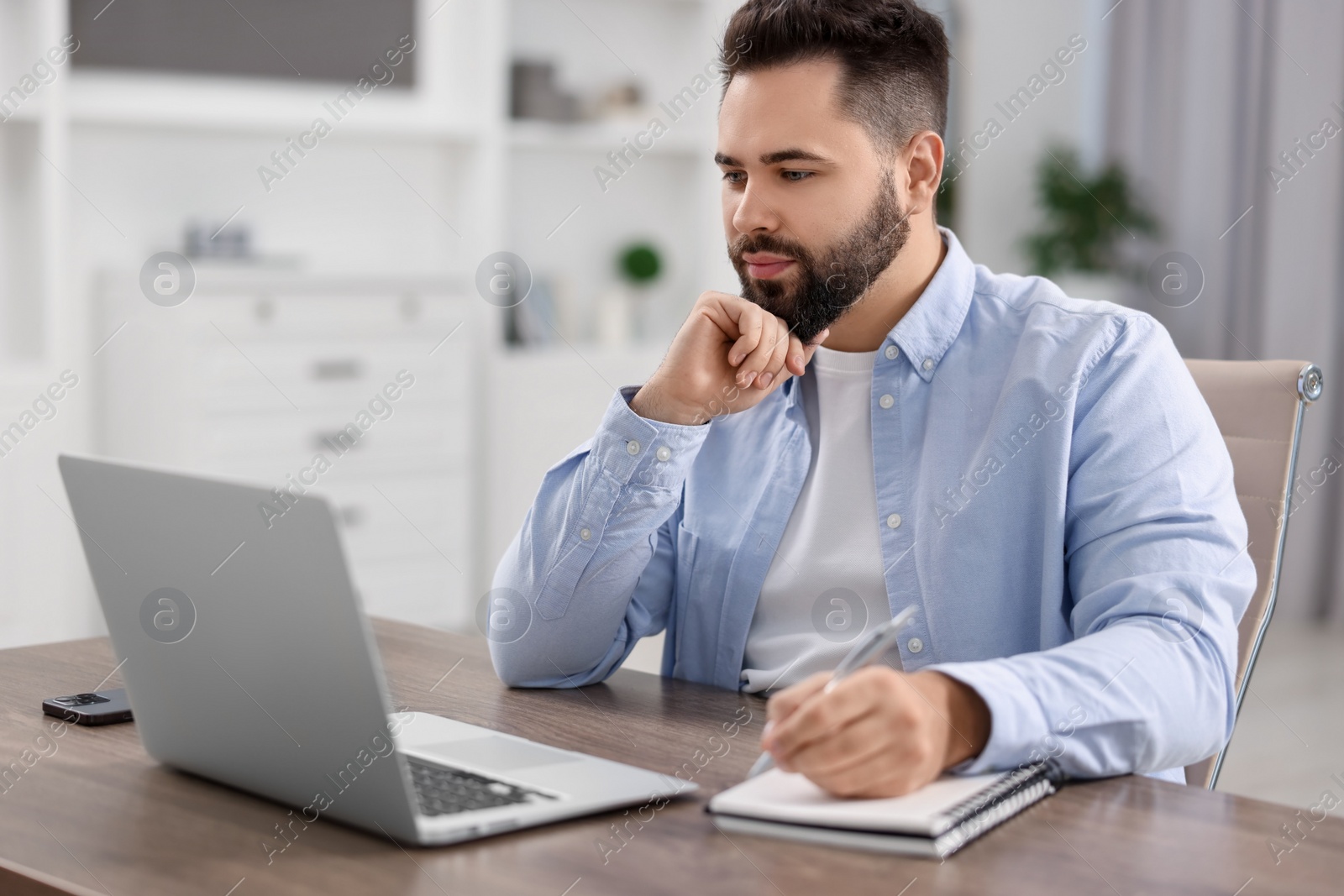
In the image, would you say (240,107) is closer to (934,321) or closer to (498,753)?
(934,321)

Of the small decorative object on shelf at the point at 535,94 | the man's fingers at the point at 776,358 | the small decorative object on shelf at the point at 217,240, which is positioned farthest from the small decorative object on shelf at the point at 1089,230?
the man's fingers at the point at 776,358

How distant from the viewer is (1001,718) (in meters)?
1.03

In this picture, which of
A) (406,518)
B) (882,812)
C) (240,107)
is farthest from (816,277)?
(240,107)

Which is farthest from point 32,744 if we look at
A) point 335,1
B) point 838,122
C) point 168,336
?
point 335,1

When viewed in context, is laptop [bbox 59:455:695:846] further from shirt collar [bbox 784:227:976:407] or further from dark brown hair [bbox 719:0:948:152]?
dark brown hair [bbox 719:0:948:152]

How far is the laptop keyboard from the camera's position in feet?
3.13

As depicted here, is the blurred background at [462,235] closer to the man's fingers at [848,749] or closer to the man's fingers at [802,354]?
the man's fingers at [802,354]

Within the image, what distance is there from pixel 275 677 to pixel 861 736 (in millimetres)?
389

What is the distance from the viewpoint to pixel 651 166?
15.9 ft

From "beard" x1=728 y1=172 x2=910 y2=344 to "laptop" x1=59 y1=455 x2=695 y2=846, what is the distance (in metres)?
0.62

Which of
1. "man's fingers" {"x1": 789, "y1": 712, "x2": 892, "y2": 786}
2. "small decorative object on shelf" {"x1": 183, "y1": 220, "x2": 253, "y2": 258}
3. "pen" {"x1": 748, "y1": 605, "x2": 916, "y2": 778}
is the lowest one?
"man's fingers" {"x1": 789, "y1": 712, "x2": 892, "y2": 786}

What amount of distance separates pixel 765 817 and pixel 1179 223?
4631mm

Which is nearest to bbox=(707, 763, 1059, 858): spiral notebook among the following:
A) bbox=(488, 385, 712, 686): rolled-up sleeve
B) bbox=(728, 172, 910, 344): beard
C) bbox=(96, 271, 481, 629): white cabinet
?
bbox=(488, 385, 712, 686): rolled-up sleeve

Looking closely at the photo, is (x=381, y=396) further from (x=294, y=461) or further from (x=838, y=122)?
(x=838, y=122)
